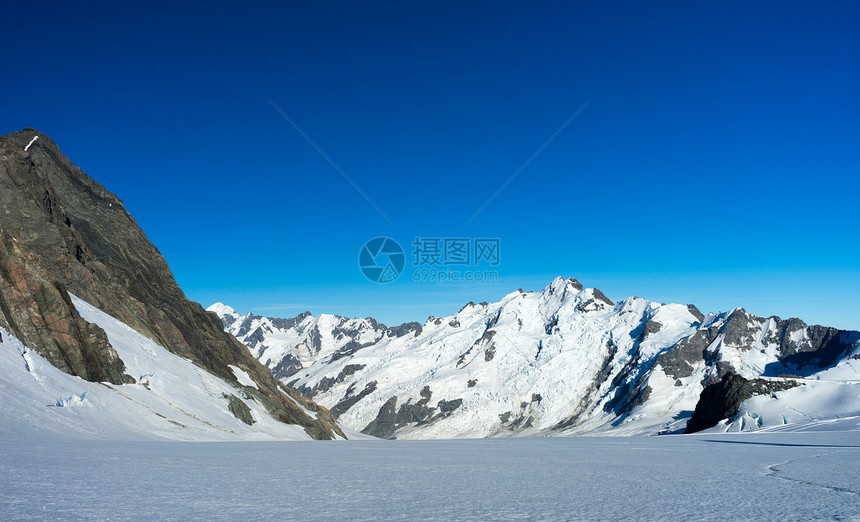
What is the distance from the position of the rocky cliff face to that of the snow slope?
3.42 metres

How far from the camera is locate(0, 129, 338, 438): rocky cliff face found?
39.6m

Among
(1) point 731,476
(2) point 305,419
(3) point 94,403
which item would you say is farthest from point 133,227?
(1) point 731,476

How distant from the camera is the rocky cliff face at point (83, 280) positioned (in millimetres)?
39625

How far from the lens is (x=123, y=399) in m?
37.7

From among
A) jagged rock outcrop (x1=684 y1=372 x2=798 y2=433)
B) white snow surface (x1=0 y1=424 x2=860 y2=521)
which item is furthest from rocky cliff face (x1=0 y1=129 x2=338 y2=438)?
jagged rock outcrop (x1=684 y1=372 x2=798 y2=433)

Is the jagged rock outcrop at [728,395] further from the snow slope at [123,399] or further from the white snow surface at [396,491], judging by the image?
the white snow surface at [396,491]

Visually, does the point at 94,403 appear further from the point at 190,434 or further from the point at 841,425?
the point at 841,425

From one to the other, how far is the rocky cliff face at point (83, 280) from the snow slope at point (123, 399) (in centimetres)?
342

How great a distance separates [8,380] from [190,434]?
10992mm

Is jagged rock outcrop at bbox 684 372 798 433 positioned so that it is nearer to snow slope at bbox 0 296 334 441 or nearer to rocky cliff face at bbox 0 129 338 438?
rocky cliff face at bbox 0 129 338 438

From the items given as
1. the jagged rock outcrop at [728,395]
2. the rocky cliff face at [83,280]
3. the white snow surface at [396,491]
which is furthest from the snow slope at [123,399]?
the jagged rock outcrop at [728,395]

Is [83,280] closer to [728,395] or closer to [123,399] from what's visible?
[123,399]

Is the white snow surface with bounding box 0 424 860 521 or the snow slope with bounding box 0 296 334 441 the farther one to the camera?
the snow slope with bounding box 0 296 334 441

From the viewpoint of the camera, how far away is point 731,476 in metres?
12.3
